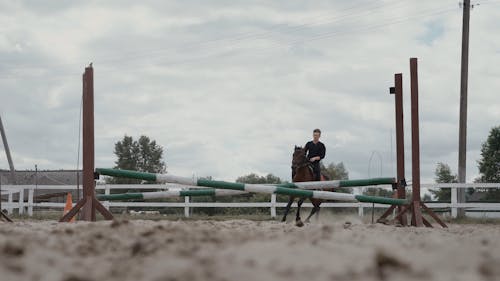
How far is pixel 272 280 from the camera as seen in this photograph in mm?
2434

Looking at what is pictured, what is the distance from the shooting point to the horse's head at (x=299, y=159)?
13.6 m

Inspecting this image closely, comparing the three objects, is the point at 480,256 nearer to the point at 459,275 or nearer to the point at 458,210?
the point at 459,275

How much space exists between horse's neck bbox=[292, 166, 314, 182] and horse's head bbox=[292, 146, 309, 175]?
87 mm

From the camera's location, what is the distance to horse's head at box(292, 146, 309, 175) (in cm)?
1360

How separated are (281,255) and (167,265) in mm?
458

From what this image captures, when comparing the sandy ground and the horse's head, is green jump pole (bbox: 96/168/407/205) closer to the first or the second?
the horse's head

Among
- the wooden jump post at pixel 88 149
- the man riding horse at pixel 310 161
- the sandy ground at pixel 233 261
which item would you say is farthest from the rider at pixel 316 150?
the sandy ground at pixel 233 261

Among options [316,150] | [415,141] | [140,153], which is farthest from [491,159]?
[415,141]

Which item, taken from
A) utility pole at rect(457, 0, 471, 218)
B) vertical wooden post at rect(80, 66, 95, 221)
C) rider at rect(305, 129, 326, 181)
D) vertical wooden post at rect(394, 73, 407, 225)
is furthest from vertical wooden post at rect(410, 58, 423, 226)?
utility pole at rect(457, 0, 471, 218)

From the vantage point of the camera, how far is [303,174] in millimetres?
13672

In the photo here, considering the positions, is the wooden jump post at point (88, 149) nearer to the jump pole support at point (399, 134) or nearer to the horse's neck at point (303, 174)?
the jump pole support at point (399, 134)

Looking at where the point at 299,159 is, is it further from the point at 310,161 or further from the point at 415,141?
the point at 415,141

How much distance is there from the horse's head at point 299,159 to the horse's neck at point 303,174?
9cm

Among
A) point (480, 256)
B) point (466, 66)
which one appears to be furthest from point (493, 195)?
point (480, 256)
